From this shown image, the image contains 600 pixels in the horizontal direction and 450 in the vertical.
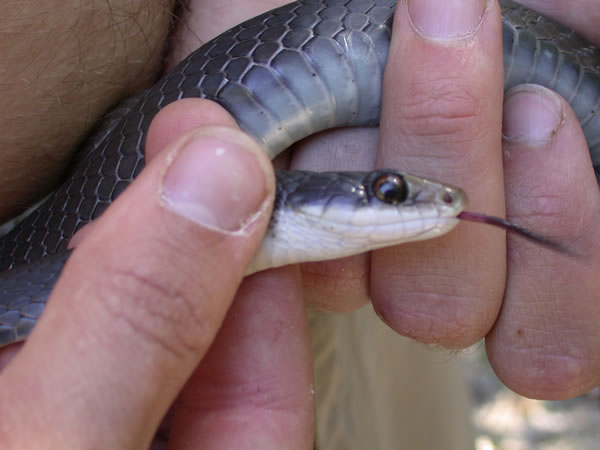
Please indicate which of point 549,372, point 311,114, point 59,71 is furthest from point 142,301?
point 549,372

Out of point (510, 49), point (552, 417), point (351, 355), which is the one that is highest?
point (510, 49)

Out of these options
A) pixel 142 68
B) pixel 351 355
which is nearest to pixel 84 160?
pixel 142 68

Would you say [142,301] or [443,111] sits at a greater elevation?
[142,301]

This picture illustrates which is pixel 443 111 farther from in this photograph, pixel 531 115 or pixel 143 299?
pixel 143 299

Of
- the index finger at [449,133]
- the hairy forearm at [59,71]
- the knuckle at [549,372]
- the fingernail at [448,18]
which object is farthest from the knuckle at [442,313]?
the hairy forearm at [59,71]

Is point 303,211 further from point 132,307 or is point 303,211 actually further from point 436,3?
point 436,3
